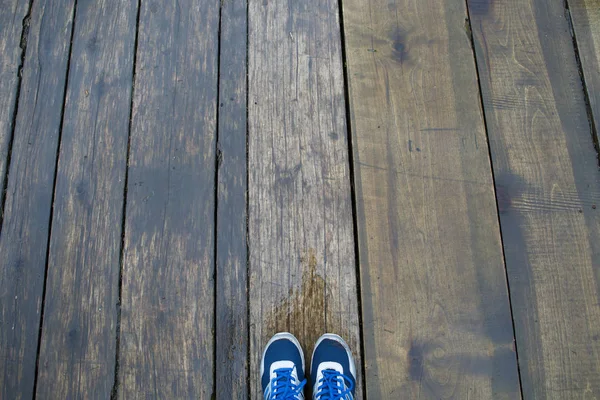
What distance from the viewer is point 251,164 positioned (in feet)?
4.60

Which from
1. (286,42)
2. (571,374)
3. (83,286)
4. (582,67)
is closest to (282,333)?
(83,286)

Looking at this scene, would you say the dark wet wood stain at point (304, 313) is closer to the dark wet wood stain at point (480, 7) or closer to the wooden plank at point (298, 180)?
the wooden plank at point (298, 180)

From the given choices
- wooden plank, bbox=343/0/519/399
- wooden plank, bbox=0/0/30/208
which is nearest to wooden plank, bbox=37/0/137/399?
wooden plank, bbox=0/0/30/208

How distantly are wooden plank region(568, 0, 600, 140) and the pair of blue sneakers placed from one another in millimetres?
960

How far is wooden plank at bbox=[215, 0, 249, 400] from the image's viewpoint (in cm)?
128

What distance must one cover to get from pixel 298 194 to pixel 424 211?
351 mm

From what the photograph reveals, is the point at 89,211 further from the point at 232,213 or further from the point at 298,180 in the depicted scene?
the point at 298,180

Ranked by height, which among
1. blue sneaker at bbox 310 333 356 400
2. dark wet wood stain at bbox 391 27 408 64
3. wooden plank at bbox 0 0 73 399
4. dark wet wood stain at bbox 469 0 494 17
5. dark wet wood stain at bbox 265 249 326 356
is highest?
dark wet wood stain at bbox 469 0 494 17

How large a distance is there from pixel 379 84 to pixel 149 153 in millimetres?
698

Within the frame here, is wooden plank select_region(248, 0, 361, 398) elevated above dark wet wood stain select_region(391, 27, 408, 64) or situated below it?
below

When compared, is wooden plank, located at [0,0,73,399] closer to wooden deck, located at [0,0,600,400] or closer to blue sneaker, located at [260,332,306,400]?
wooden deck, located at [0,0,600,400]

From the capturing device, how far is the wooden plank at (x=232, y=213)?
50.3 inches

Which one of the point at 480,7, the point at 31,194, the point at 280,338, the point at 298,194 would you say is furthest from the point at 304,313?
the point at 480,7

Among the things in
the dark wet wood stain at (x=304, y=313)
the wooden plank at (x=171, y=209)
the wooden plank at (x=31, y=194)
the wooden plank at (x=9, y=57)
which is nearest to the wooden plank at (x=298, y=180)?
the dark wet wood stain at (x=304, y=313)
